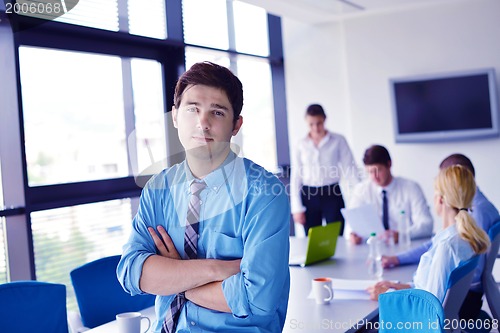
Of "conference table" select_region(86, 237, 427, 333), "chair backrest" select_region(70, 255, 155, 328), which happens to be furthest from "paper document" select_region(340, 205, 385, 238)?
"chair backrest" select_region(70, 255, 155, 328)

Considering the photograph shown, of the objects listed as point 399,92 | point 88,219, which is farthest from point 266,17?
point 88,219

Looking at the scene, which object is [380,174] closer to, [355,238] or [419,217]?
[419,217]

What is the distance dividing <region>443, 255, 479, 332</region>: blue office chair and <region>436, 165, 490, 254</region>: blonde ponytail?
8 cm

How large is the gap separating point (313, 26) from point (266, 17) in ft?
1.84

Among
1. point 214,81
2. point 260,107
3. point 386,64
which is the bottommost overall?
point 214,81

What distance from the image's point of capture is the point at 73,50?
422 centimetres

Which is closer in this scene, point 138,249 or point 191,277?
point 191,277

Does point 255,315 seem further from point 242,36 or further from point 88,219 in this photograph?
point 242,36

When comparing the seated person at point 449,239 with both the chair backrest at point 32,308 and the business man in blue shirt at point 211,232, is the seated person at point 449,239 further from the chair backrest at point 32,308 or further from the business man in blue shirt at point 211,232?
the chair backrest at point 32,308

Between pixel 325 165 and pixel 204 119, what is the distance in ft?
14.3

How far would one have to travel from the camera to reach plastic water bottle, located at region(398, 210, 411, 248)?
3.65m

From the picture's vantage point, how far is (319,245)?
328 centimetres

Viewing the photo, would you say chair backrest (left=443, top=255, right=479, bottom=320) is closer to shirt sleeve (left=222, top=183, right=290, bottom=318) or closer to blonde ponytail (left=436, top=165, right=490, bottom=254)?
blonde ponytail (left=436, top=165, right=490, bottom=254)

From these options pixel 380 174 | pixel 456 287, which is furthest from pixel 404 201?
pixel 456 287
